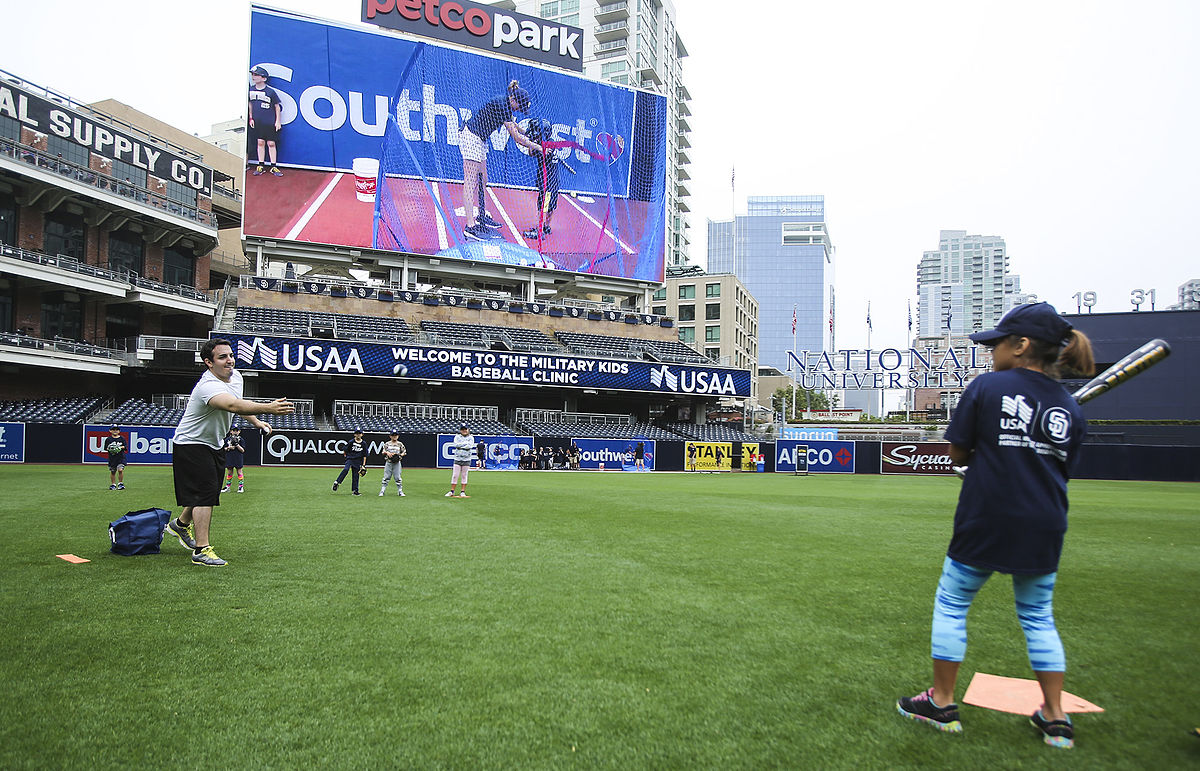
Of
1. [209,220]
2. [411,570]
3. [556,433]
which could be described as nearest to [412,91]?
[209,220]

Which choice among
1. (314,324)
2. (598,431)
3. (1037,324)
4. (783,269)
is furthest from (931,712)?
(783,269)

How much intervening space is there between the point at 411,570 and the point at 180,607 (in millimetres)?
2152

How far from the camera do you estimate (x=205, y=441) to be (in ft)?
23.3

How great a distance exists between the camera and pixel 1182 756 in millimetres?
3395

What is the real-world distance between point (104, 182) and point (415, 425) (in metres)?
20.8

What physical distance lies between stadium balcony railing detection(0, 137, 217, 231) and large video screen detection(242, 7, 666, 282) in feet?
16.2

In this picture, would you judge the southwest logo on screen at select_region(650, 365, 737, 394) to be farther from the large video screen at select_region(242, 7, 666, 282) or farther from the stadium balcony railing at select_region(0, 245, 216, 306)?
the stadium balcony railing at select_region(0, 245, 216, 306)

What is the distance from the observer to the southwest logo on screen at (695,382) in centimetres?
4694

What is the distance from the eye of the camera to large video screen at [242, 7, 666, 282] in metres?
42.6

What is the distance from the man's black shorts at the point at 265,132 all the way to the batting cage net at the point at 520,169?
184 inches

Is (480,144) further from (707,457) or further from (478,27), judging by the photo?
(707,457)

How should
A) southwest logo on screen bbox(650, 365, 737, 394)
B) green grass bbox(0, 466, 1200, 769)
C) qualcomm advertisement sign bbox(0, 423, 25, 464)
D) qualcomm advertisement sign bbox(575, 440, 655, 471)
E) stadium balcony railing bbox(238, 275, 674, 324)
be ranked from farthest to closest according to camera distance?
southwest logo on screen bbox(650, 365, 737, 394), stadium balcony railing bbox(238, 275, 674, 324), qualcomm advertisement sign bbox(575, 440, 655, 471), qualcomm advertisement sign bbox(0, 423, 25, 464), green grass bbox(0, 466, 1200, 769)

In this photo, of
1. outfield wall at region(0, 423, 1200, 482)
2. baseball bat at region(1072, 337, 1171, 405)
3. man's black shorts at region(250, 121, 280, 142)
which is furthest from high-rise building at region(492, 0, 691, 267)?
baseball bat at region(1072, 337, 1171, 405)

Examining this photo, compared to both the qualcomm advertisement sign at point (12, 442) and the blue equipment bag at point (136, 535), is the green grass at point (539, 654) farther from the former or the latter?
the qualcomm advertisement sign at point (12, 442)
